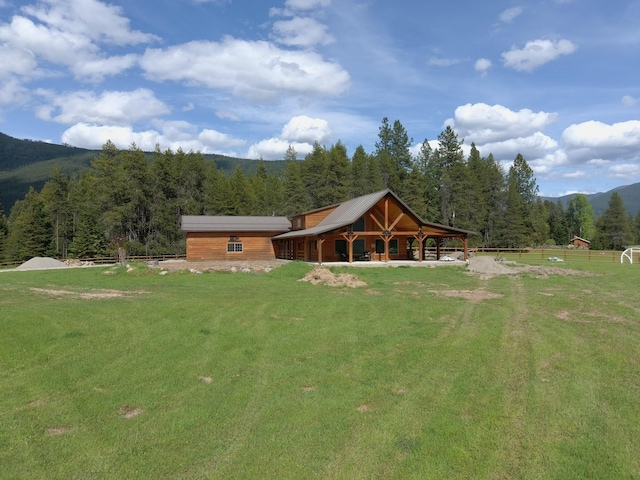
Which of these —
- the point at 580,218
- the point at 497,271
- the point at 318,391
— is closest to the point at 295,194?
the point at 497,271

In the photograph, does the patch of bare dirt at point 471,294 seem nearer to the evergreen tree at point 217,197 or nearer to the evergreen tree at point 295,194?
the evergreen tree at point 295,194

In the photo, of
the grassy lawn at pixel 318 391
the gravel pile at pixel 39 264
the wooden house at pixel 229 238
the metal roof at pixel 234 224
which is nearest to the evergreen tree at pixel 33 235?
the gravel pile at pixel 39 264

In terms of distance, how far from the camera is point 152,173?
52531 millimetres

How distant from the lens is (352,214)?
3081cm

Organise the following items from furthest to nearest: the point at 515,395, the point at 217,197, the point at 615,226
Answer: the point at 615,226 → the point at 217,197 → the point at 515,395

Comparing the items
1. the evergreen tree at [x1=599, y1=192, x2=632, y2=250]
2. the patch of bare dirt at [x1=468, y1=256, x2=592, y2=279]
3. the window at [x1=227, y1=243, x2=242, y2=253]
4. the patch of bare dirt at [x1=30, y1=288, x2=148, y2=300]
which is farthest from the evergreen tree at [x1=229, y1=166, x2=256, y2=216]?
the evergreen tree at [x1=599, y1=192, x2=632, y2=250]

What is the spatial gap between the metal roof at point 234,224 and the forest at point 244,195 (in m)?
13.3

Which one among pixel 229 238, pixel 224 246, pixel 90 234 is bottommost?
pixel 224 246

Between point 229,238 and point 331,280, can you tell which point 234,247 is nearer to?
point 229,238

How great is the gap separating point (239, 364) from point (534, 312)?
7.74 metres

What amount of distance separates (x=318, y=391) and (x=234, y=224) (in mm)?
34107

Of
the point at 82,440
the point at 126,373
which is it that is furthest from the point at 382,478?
the point at 126,373

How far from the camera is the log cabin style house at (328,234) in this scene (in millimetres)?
31250

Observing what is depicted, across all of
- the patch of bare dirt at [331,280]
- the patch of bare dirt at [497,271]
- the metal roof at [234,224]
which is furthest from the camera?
the metal roof at [234,224]
